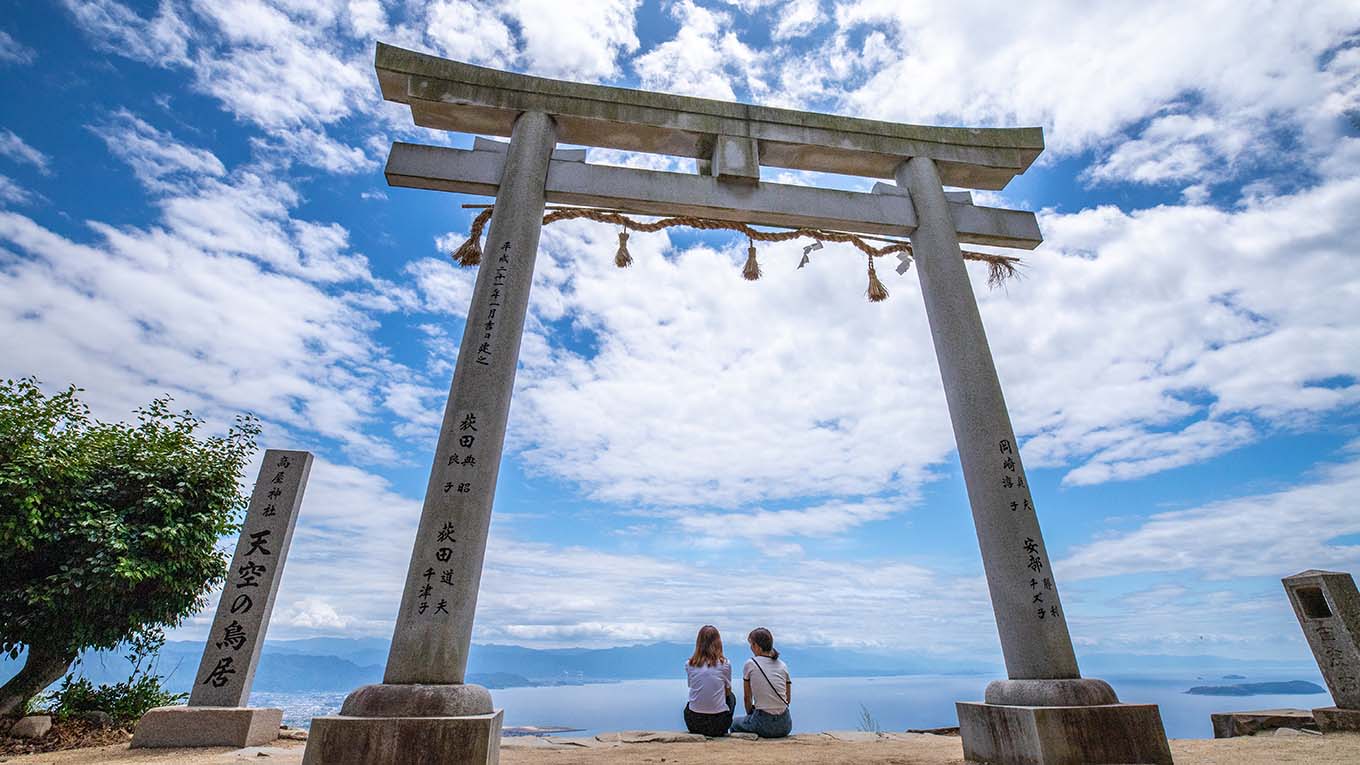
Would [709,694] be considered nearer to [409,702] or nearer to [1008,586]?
[1008,586]

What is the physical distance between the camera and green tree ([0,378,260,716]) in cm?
589

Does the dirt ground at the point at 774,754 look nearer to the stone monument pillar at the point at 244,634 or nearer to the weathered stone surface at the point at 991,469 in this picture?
the stone monument pillar at the point at 244,634

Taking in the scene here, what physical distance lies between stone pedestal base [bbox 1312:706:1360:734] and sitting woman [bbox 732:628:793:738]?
18.3 ft

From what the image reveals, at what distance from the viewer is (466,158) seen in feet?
15.8

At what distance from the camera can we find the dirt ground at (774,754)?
4.00m

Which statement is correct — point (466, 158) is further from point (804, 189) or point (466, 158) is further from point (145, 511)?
point (145, 511)


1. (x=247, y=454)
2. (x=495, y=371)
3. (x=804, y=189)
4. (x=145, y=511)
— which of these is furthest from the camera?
(x=247, y=454)

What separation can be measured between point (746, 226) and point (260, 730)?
253 inches

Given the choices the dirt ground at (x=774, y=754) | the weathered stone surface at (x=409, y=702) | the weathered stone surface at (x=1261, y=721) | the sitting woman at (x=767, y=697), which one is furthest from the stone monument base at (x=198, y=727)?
the weathered stone surface at (x=1261, y=721)

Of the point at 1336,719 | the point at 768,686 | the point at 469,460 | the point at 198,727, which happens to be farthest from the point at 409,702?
the point at 1336,719

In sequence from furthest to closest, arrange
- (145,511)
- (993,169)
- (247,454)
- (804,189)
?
(247,454) → (145,511) → (993,169) → (804,189)

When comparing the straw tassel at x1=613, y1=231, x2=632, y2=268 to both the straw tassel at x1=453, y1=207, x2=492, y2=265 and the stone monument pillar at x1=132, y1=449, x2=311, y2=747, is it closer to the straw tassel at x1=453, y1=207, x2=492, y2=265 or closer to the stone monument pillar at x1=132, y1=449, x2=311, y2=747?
the straw tassel at x1=453, y1=207, x2=492, y2=265

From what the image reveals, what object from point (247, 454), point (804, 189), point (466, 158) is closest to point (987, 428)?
point (804, 189)

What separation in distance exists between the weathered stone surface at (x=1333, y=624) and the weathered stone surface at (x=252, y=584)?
10994 millimetres
